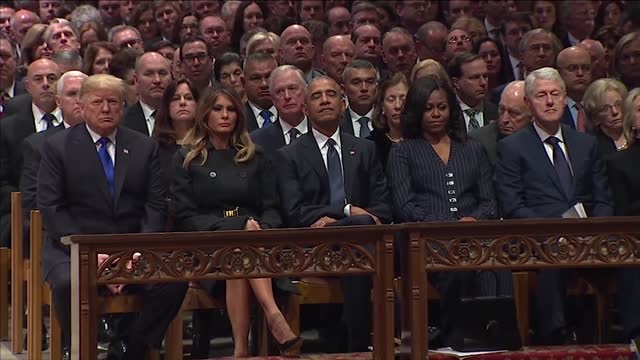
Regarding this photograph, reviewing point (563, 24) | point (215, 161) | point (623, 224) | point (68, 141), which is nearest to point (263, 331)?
point (215, 161)

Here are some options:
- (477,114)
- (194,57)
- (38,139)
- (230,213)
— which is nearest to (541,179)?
(477,114)

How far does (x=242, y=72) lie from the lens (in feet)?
27.4

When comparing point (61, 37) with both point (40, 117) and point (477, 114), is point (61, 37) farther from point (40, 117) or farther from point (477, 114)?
point (477, 114)

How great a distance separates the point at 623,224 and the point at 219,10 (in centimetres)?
588

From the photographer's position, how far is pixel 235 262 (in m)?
5.81

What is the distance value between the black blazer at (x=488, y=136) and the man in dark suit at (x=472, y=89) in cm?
53

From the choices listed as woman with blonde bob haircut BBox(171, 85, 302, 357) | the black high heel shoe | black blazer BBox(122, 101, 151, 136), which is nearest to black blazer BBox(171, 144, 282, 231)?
woman with blonde bob haircut BBox(171, 85, 302, 357)

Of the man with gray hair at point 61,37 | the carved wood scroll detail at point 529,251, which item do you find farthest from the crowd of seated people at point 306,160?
the man with gray hair at point 61,37

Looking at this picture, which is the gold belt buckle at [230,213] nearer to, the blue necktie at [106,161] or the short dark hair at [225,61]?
the blue necktie at [106,161]

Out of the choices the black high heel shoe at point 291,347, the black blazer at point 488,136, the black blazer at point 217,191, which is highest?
the black blazer at point 488,136

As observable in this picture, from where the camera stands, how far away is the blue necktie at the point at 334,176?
6.94m

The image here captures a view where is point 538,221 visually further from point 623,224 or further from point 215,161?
point 215,161

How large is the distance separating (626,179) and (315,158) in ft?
5.03

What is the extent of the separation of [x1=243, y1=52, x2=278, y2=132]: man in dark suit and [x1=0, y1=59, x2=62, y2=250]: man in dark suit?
1.12 metres
